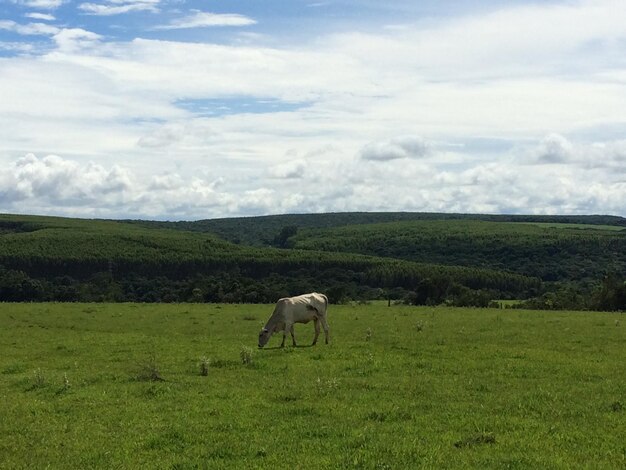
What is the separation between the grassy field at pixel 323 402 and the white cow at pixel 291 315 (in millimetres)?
1036

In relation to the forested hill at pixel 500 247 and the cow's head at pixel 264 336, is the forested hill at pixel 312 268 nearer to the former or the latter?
the forested hill at pixel 500 247

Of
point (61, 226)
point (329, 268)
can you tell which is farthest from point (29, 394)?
point (61, 226)

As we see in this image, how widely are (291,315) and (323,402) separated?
34.7 feet

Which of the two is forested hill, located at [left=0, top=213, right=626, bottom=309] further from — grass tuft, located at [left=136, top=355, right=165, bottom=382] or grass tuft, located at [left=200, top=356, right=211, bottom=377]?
grass tuft, located at [left=136, top=355, right=165, bottom=382]

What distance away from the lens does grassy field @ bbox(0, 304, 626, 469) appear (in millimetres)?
10195

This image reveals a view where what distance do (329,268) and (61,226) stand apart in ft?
291

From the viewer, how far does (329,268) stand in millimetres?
112812

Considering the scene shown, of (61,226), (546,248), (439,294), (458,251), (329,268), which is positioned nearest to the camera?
(439,294)

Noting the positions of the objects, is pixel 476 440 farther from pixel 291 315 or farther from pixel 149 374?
pixel 291 315

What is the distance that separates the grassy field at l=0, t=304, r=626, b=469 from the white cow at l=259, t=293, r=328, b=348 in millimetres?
1036

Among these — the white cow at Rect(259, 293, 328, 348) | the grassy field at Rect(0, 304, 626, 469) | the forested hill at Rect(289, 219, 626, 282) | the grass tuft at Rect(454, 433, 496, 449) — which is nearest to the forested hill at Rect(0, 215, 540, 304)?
the forested hill at Rect(289, 219, 626, 282)

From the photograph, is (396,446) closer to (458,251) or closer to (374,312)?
(374,312)

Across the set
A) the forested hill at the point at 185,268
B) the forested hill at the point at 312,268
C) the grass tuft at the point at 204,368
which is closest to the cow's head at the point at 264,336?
the grass tuft at the point at 204,368

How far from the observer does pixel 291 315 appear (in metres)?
24.2
